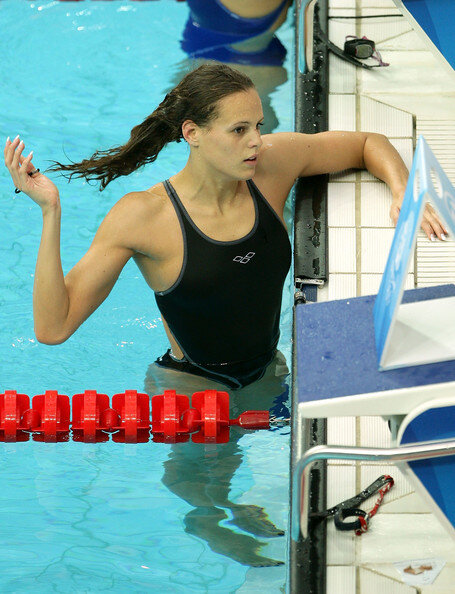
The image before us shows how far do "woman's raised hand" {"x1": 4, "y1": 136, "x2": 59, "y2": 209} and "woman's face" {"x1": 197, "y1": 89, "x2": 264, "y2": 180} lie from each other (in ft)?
1.63

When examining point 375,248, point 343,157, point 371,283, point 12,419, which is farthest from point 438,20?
point 12,419

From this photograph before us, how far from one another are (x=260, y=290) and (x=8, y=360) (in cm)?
172

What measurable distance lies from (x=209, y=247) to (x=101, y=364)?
1.56 m

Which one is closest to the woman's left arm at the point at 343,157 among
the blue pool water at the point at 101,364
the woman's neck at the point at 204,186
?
the woman's neck at the point at 204,186

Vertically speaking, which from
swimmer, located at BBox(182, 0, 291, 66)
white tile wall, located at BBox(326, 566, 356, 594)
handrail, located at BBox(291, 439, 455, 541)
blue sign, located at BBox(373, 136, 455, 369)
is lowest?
white tile wall, located at BBox(326, 566, 356, 594)

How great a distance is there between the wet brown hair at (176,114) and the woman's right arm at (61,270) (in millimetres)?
193

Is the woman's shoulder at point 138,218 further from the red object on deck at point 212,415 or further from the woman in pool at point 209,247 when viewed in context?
the red object on deck at point 212,415

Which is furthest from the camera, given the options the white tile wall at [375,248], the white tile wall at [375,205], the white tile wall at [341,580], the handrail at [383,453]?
the white tile wall at [375,205]

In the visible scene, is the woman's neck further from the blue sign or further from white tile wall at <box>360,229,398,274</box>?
the blue sign

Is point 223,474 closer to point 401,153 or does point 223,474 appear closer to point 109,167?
point 109,167

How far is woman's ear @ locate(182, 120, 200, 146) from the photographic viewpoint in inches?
111

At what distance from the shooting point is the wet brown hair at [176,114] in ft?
9.09

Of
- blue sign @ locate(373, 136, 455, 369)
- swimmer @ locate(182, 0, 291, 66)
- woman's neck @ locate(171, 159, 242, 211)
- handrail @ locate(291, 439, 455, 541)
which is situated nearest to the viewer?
blue sign @ locate(373, 136, 455, 369)

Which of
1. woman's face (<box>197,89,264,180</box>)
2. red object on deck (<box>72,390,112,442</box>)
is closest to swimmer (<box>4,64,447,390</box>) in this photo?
woman's face (<box>197,89,264,180</box>)
